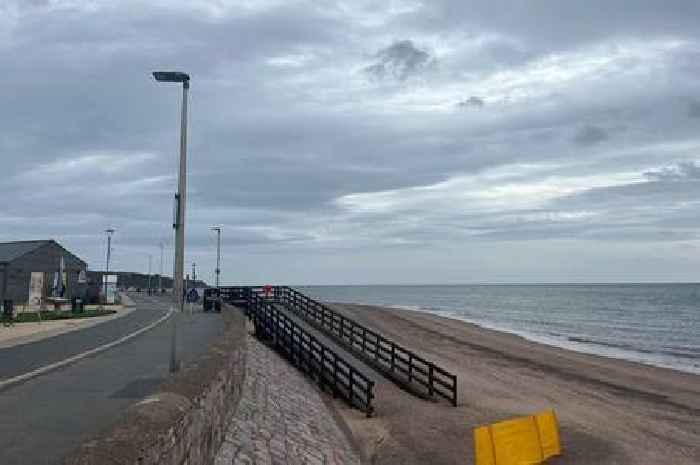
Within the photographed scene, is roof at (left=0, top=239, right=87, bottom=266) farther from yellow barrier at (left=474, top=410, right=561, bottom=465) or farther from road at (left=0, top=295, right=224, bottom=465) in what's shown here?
yellow barrier at (left=474, top=410, right=561, bottom=465)

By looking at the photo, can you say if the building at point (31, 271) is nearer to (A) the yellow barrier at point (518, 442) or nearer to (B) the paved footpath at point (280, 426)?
(B) the paved footpath at point (280, 426)

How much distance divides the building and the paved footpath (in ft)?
77.5

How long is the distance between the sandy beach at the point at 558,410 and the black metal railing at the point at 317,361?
2.02 feet

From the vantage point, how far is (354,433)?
1811cm

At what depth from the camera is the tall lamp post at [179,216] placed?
1379cm

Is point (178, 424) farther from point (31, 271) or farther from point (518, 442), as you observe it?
point (31, 271)

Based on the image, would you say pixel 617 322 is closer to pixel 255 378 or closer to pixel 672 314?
→ pixel 672 314

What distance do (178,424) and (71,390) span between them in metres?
6.53

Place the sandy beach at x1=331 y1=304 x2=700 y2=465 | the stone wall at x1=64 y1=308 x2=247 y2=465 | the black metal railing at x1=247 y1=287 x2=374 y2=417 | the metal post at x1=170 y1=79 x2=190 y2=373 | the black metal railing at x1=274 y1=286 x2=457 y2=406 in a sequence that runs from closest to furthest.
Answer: the stone wall at x1=64 y1=308 x2=247 y2=465 < the metal post at x1=170 y1=79 x2=190 y2=373 < the sandy beach at x1=331 y1=304 x2=700 y2=465 < the black metal railing at x1=247 y1=287 x2=374 y2=417 < the black metal railing at x1=274 y1=286 x2=457 y2=406

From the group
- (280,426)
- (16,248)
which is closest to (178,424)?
(280,426)

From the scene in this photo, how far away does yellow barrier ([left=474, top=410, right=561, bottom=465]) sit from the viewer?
47.6 feet

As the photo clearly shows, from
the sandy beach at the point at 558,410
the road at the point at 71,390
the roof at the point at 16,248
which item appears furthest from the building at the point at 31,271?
the sandy beach at the point at 558,410

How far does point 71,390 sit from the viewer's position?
39.8ft

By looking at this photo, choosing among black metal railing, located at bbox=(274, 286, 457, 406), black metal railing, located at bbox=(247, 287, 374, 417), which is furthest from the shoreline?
black metal railing, located at bbox=(247, 287, 374, 417)
